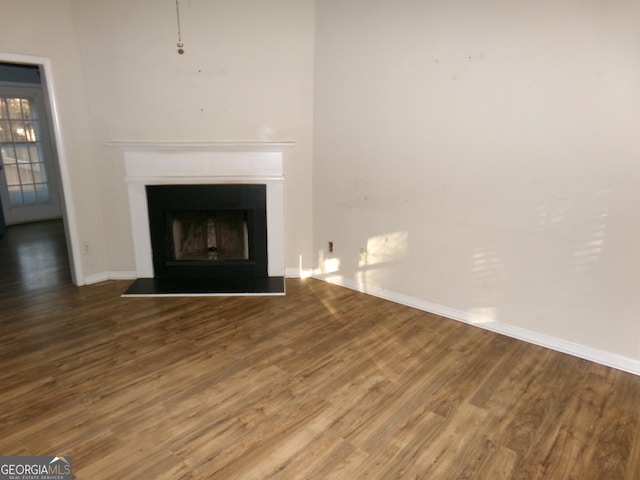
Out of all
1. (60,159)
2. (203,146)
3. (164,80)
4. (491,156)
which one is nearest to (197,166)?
(203,146)

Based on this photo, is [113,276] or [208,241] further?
[208,241]

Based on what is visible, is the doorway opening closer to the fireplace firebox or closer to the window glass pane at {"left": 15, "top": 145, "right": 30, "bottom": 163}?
the window glass pane at {"left": 15, "top": 145, "right": 30, "bottom": 163}

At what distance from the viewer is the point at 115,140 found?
370cm

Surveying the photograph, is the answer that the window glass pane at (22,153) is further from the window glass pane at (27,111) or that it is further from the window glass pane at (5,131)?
the window glass pane at (27,111)

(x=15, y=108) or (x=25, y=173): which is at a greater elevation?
(x=15, y=108)

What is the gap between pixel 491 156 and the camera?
2.83 m

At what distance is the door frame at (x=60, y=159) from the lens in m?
3.29

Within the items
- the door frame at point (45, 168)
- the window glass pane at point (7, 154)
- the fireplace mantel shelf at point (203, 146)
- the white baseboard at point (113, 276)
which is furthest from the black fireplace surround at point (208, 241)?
the window glass pane at point (7, 154)

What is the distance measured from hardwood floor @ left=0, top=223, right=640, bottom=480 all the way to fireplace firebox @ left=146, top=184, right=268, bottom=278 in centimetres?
71

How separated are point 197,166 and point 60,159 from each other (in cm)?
114

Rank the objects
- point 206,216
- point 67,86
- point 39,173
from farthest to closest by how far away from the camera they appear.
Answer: point 39,173
point 206,216
point 67,86

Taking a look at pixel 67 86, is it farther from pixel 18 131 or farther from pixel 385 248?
pixel 18 131

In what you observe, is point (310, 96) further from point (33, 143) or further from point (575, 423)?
point (33, 143)

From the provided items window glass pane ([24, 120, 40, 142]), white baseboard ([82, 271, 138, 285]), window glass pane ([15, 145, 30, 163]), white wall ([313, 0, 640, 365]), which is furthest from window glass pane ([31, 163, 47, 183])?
white wall ([313, 0, 640, 365])
